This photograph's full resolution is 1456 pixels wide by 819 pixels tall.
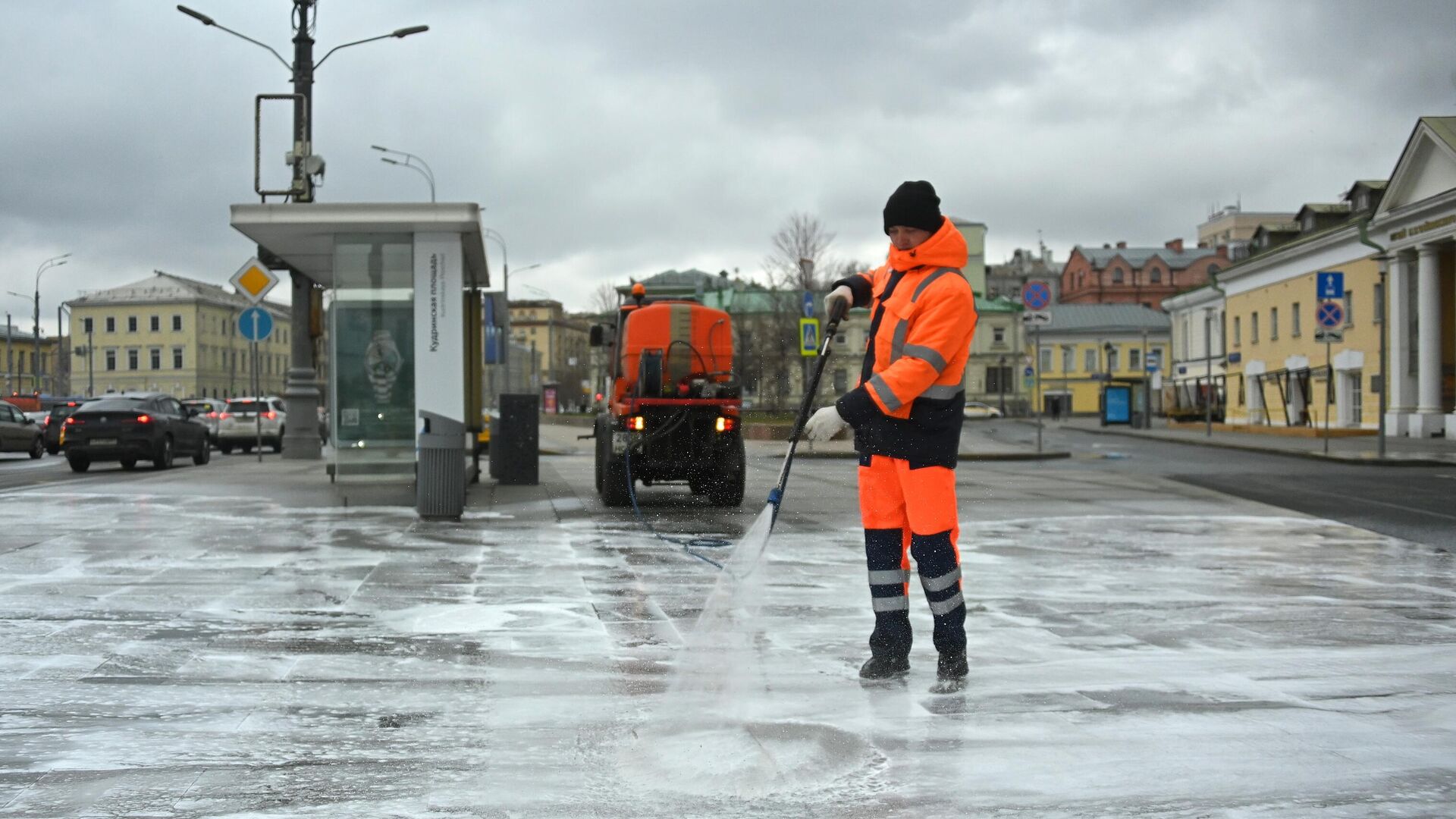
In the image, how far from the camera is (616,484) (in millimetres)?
15023

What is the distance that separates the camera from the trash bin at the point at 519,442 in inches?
739

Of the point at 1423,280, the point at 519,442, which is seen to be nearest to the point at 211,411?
the point at 519,442

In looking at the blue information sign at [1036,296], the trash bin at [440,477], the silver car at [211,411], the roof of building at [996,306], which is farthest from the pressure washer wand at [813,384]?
the roof of building at [996,306]

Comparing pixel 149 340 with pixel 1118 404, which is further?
pixel 149 340

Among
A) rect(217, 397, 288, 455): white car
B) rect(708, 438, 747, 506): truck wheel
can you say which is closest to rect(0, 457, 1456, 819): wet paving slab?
rect(708, 438, 747, 506): truck wheel

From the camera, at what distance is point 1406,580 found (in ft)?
29.7

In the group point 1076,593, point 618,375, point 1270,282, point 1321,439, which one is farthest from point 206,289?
point 1076,593

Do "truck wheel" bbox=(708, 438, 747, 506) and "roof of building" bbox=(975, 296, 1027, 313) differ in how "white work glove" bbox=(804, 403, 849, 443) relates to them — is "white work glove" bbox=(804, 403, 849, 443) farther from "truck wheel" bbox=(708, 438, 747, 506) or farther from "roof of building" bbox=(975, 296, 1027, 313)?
"roof of building" bbox=(975, 296, 1027, 313)

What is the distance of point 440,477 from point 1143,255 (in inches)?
4684

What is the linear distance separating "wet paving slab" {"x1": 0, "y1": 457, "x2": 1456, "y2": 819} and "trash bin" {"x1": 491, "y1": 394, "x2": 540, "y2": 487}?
27.3 ft

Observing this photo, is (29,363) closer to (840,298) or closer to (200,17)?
(200,17)

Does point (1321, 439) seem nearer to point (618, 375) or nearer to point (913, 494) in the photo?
point (618, 375)

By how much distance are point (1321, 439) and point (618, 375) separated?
30.5 metres

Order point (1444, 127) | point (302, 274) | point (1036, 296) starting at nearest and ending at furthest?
point (302, 274) → point (1036, 296) → point (1444, 127)
